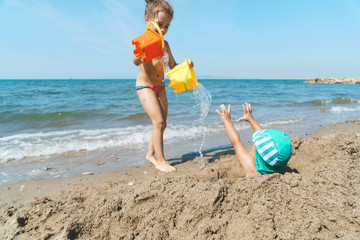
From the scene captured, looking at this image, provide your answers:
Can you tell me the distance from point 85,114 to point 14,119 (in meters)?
1.81

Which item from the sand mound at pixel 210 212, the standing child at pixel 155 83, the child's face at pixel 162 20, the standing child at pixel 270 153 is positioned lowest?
the sand mound at pixel 210 212

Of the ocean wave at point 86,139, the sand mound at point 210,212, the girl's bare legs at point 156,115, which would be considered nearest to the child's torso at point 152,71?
the girl's bare legs at point 156,115

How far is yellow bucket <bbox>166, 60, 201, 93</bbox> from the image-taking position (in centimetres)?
246

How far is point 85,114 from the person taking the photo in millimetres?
6844

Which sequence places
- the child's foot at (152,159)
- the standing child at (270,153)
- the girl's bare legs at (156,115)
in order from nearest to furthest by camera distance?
1. the standing child at (270,153)
2. the girl's bare legs at (156,115)
3. the child's foot at (152,159)

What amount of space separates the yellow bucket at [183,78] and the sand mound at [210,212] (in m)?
1.10

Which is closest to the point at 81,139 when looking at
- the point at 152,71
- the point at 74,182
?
the point at 74,182

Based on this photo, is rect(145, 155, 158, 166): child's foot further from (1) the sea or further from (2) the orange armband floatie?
(2) the orange armband floatie

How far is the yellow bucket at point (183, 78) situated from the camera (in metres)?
2.46

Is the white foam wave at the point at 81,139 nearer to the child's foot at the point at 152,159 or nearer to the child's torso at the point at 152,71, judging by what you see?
the child's foot at the point at 152,159

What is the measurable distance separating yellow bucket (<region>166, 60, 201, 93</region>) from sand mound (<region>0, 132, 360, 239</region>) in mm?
1096

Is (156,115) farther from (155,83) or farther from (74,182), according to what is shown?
(74,182)

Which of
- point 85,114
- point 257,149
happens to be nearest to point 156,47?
point 257,149

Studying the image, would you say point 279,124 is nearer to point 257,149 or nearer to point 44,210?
point 257,149
